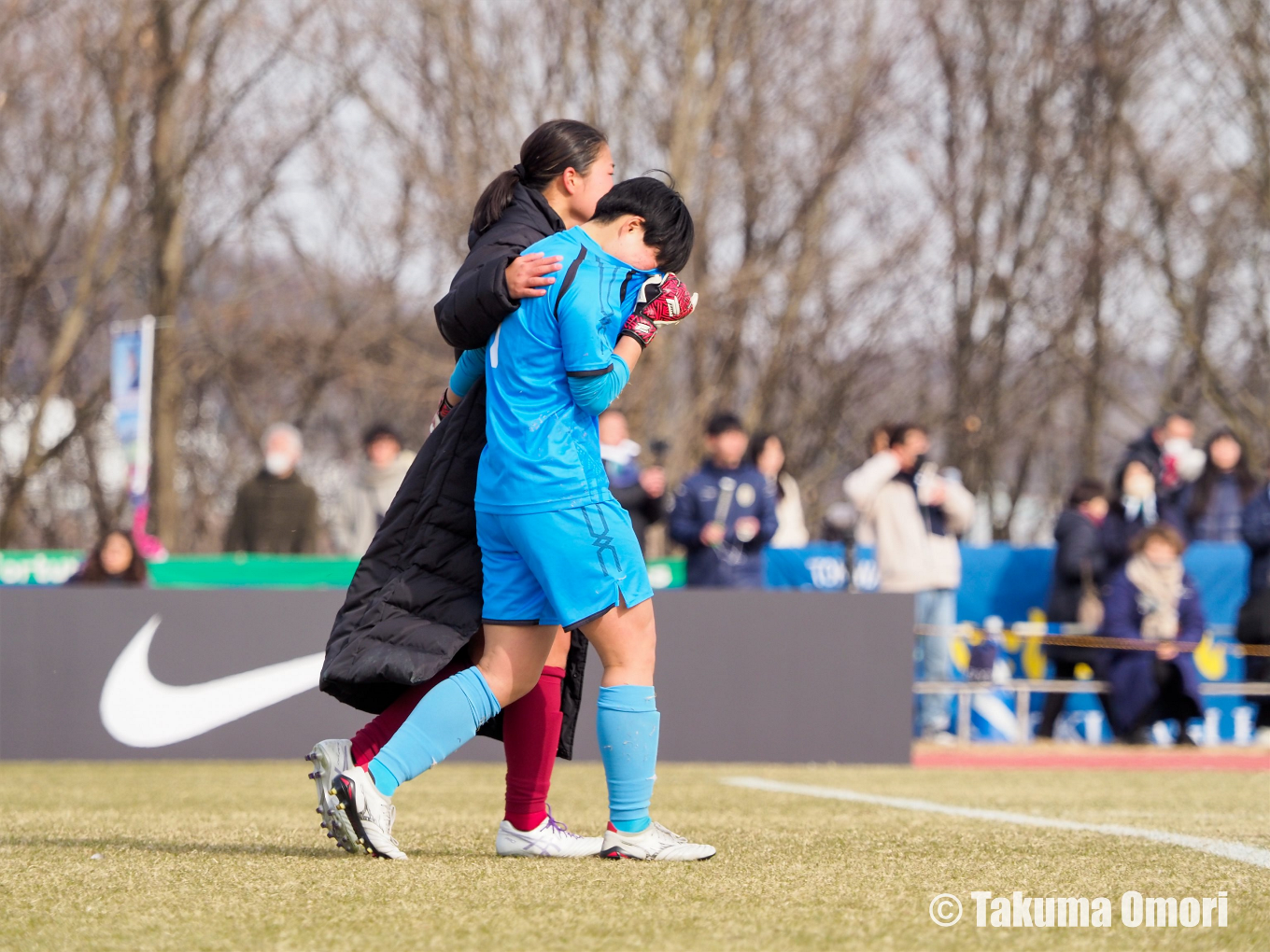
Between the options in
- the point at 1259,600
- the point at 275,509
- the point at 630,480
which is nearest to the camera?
the point at 630,480

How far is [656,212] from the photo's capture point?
13.6 feet

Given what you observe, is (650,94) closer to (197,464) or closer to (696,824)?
(197,464)

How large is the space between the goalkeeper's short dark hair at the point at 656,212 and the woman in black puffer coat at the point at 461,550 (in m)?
0.26

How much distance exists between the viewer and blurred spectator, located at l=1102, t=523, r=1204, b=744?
1132 cm

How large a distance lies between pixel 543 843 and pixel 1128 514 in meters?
8.58

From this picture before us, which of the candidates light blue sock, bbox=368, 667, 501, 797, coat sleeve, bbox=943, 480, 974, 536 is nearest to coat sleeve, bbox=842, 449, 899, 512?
coat sleeve, bbox=943, 480, 974, 536

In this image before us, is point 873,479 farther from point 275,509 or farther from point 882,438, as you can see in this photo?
point 275,509

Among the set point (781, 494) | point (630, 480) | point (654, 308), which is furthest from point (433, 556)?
point (781, 494)

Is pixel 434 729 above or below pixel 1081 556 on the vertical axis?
below

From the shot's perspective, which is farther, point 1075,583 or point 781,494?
point 781,494

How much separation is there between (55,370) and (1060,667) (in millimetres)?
13806

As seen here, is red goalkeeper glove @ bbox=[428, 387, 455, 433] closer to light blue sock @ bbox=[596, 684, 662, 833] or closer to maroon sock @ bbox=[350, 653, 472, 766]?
maroon sock @ bbox=[350, 653, 472, 766]

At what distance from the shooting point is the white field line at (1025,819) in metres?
4.45

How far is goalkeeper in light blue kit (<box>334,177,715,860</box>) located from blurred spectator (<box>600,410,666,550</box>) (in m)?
6.18
